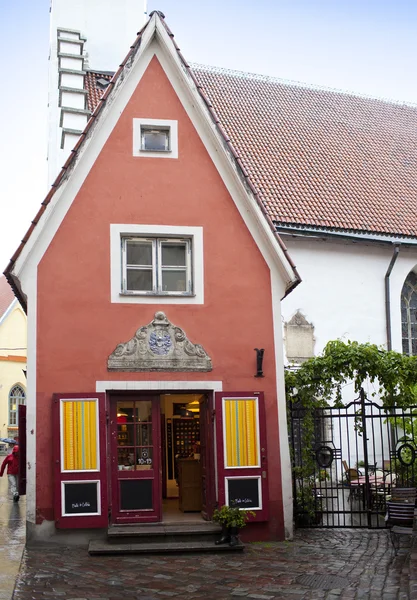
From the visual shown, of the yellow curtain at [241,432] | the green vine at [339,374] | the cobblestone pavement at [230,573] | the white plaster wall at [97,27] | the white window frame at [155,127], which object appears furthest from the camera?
the white plaster wall at [97,27]

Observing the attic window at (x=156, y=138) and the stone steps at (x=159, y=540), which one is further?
the attic window at (x=156, y=138)

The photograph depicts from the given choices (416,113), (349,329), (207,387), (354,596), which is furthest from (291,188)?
(354,596)

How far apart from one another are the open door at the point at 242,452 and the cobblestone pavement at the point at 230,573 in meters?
0.78

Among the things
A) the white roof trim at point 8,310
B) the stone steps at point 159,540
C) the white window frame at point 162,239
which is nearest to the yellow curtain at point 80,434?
the stone steps at point 159,540

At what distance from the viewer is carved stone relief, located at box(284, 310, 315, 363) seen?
77.9 ft

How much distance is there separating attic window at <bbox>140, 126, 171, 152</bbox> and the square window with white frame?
1.72 metres

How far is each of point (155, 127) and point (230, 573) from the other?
792 centimetres

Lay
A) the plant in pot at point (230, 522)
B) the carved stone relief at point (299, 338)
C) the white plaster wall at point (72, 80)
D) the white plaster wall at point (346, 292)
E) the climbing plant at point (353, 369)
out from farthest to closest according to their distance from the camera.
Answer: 1. the white plaster wall at point (346, 292)
2. the carved stone relief at point (299, 338)
3. the white plaster wall at point (72, 80)
4. the climbing plant at point (353, 369)
5. the plant in pot at point (230, 522)

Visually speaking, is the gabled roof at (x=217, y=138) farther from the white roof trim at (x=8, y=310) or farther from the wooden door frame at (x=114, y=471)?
the white roof trim at (x=8, y=310)

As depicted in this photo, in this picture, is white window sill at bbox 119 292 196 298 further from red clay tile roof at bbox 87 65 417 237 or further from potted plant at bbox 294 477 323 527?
red clay tile roof at bbox 87 65 417 237

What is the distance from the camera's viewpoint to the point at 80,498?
42.9 feet

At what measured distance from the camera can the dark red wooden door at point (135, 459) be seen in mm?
13570

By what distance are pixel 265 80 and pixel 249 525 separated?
2204 cm

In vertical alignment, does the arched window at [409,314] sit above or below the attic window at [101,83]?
below
